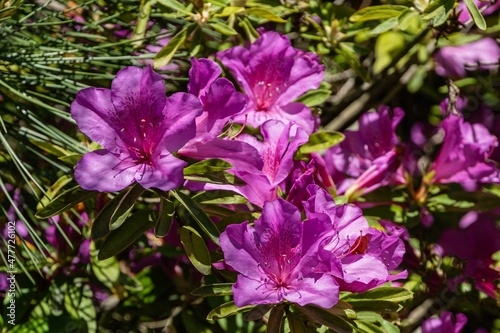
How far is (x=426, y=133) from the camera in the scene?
2.17m

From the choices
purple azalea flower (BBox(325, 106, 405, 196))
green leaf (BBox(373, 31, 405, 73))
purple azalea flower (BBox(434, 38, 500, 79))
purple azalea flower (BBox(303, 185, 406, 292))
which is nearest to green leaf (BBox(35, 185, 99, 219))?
purple azalea flower (BBox(303, 185, 406, 292))

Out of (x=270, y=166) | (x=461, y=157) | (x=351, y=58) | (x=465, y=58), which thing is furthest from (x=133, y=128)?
(x=465, y=58)

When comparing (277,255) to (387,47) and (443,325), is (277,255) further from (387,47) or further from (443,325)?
(387,47)

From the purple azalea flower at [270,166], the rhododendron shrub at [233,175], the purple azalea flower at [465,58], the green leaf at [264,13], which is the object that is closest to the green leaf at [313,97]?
the rhododendron shrub at [233,175]

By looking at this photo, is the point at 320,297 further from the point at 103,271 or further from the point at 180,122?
the point at 103,271

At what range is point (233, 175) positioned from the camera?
1.19 metres

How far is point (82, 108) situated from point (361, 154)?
68cm

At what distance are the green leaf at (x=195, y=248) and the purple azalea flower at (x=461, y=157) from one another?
2.13 ft

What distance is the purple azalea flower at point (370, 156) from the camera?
1560 millimetres

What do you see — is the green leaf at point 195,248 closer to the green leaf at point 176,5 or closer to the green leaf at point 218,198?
the green leaf at point 218,198

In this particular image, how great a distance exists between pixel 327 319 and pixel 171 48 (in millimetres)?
575

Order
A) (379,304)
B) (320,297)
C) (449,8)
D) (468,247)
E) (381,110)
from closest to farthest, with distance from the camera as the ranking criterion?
(320,297) < (379,304) < (449,8) < (381,110) < (468,247)

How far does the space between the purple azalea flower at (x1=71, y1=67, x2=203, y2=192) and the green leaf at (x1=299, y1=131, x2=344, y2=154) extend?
0.38 m

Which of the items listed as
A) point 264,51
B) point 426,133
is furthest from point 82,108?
point 426,133
